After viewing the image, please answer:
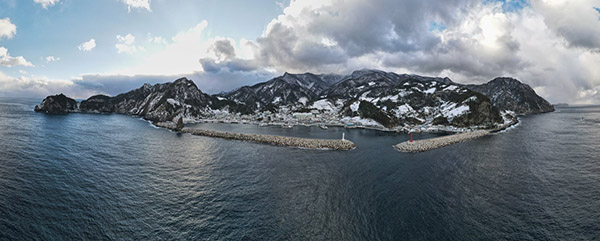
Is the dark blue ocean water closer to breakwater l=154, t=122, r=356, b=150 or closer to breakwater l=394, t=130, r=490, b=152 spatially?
breakwater l=394, t=130, r=490, b=152

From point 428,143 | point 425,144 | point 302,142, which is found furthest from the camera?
point 302,142

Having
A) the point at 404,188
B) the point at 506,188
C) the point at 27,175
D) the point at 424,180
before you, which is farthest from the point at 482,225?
the point at 27,175

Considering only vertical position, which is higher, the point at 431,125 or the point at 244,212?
the point at 431,125

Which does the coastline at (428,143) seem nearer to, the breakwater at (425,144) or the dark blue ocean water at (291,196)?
the breakwater at (425,144)

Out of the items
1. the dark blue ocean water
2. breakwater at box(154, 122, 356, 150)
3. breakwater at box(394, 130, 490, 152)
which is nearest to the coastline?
breakwater at box(394, 130, 490, 152)

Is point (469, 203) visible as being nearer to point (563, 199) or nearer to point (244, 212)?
point (563, 199)

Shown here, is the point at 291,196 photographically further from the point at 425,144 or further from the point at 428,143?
the point at 428,143

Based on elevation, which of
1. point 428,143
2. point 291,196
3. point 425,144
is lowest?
point 291,196

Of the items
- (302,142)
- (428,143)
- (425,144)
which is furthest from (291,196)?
(428,143)
